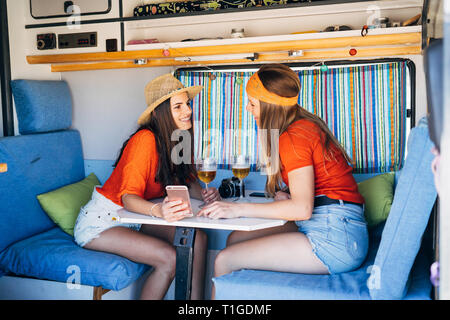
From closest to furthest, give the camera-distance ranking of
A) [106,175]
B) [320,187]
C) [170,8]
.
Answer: [320,187]
[170,8]
[106,175]

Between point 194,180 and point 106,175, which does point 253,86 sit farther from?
point 106,175

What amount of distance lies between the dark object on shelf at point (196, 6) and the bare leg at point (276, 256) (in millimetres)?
1565

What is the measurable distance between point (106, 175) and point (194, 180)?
3.33 ft

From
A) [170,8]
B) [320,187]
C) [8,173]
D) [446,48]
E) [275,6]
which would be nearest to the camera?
[446,48]

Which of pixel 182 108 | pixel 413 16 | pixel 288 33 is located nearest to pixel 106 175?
pixel 182 108

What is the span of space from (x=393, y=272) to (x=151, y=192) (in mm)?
1201

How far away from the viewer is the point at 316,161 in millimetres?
1842

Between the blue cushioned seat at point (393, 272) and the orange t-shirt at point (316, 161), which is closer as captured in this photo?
the blue cushioned seat at point (393, 272)

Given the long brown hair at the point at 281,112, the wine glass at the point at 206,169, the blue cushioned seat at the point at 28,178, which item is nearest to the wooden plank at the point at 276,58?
the blue cushioned seat at the point at 28,178

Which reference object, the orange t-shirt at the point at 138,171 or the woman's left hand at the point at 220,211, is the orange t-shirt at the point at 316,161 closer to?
the woman's left hand at the point at 220,211

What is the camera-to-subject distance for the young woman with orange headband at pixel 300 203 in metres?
1.73

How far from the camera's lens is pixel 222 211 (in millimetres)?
1730

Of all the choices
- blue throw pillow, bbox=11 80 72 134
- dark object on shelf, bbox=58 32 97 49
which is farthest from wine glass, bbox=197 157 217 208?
dark object on shelf, bbox=58 32 97 49

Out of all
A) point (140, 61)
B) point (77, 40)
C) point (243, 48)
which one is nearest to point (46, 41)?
point (77, 40)
